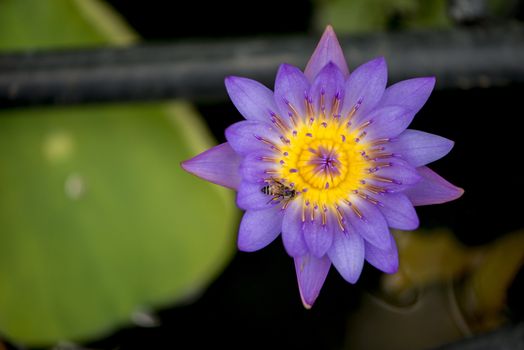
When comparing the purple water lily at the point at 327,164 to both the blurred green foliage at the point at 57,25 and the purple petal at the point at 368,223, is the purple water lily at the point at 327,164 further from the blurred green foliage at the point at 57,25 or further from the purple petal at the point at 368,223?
the blurred green foliage at the point at 57,25

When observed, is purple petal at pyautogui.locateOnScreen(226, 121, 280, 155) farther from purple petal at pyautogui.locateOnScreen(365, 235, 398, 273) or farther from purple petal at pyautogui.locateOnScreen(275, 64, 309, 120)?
purple petal at pyautogui.locateOnScreen(365, 235, 398, 273)

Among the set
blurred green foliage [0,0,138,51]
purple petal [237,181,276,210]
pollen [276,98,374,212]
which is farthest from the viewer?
blurred green foliage [0,0,138,51]

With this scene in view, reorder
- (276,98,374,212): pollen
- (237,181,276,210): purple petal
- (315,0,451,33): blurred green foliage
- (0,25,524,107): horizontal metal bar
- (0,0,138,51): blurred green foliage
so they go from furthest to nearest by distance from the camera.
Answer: (315,0,451,33): blurred green foliage → (0,0,138,51): blurred green foliage → (0,25,524,107): horizontal metal bar → (276,98,374,212): pollen → (237,181,276,210): purple petal

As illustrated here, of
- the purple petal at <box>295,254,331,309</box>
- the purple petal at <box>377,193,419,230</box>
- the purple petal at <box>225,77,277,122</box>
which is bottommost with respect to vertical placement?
the purple petal at <box>295,254,331,309</box>

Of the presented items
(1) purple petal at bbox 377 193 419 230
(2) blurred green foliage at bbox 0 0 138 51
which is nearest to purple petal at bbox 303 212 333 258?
(1) purple petal at bbox 377 193 419 230

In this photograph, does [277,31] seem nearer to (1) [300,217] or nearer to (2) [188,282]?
(2) [188,282]

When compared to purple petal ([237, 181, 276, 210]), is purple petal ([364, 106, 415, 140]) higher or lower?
higher

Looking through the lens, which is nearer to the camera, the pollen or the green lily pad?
the pollen

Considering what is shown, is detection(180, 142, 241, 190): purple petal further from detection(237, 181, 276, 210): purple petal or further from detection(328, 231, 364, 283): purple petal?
detection(328, 231, 364, 283): purple petal
